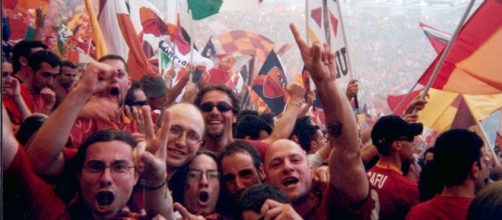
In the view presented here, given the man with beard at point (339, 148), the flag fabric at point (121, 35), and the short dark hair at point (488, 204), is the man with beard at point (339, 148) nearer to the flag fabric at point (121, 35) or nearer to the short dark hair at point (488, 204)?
the short dark hair at point (488, 204)

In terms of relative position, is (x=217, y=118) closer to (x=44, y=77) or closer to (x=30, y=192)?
(x=44, y=77)

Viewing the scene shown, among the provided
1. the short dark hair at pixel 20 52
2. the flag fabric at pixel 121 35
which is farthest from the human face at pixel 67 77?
the flag fabric at pixel 121 35

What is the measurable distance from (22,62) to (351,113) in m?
1.43

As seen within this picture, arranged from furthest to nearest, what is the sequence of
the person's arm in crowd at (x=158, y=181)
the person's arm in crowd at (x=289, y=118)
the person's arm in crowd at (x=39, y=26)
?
1. the person's arm in crowd at (x=289, y=118)
2. the person's arm in crowd at (x=39, y=26)
3. the person's arm in crowd at (x=158, y=181)

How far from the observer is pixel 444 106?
8.11 m

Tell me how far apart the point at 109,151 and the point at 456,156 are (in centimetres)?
165

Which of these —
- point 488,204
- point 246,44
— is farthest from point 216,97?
point 246,44

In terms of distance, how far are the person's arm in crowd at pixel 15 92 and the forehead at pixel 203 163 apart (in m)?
0.81

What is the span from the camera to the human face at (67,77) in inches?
151

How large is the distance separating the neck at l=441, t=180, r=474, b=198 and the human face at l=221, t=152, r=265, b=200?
0.87 metres

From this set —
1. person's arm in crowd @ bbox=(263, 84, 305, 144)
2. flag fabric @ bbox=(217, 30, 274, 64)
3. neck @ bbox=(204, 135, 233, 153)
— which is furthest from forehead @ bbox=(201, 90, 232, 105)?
flag fabric @ bbox=(217, 30, 274, 64)

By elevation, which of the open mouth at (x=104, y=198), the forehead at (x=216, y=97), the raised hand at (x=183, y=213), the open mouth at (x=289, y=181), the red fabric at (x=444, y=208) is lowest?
the red fabric at (x=444, y=208)

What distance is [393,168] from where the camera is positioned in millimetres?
4352

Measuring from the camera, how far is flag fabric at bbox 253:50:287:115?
8.87 m
